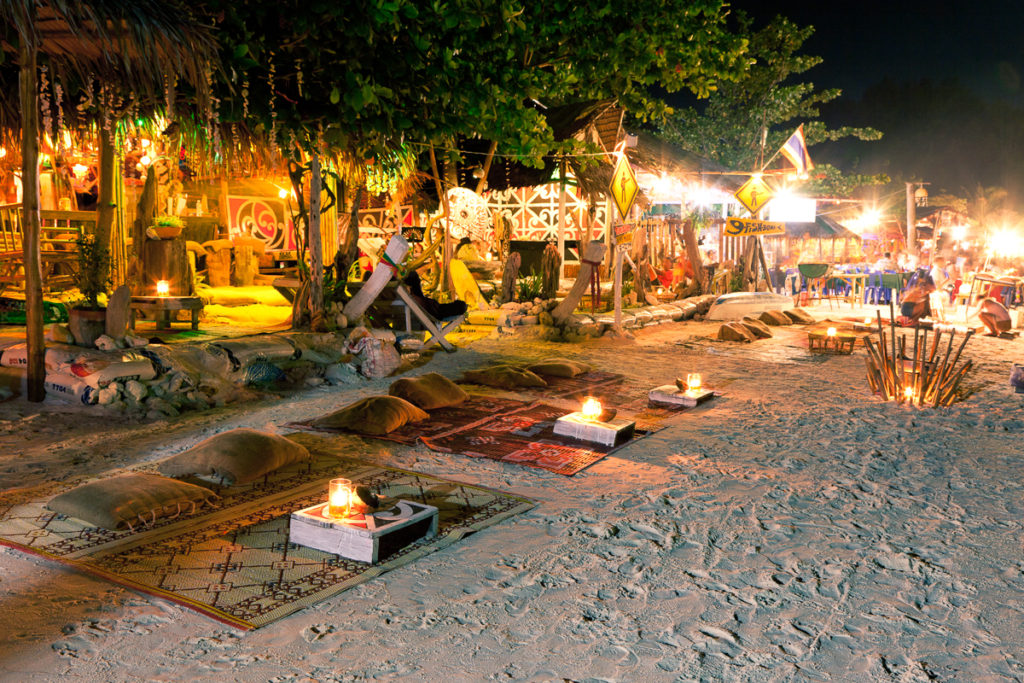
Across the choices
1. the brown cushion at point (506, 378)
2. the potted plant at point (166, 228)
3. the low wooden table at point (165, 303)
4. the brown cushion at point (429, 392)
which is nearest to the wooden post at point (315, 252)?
the low wooden table at point (165, 303)

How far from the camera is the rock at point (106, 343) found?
23.7 ft

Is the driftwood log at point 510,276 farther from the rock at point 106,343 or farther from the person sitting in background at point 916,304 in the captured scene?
the rock at point 106,343

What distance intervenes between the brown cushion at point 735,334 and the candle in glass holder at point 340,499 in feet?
33.2

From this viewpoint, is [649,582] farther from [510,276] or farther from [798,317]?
[798,317]

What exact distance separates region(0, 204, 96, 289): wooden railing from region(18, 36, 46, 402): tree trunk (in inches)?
112

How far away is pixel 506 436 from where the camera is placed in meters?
6.45

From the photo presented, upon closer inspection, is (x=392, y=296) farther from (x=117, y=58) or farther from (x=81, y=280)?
(x=117, y=58)

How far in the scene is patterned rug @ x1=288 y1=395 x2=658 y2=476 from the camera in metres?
5.87

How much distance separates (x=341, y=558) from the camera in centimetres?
392

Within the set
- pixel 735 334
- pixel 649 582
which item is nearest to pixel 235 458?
pixel 649 582

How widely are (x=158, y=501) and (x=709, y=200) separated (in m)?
21.0

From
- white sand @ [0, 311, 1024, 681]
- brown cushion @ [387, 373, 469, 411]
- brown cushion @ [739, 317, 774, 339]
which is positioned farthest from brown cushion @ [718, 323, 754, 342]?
brown cushion @ [387, 373, 469, 411]

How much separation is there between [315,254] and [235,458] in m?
4.54

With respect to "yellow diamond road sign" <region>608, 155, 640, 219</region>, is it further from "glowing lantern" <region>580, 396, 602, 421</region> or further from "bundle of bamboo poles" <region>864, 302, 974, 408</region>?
"glowing lantern" <region>580, 396, 602, 421</region>
